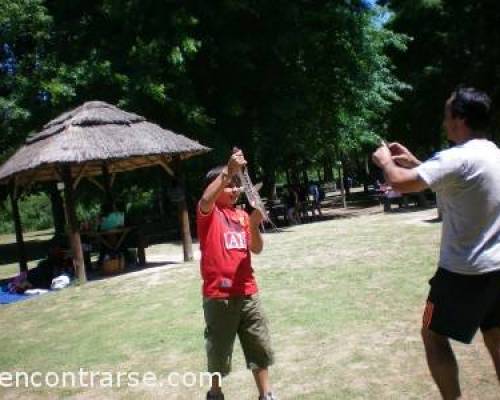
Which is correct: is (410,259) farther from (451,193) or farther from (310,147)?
(310,147)

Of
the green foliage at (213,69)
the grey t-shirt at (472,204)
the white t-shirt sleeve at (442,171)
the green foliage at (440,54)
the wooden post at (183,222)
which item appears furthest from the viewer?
the green foliage at (440,54)

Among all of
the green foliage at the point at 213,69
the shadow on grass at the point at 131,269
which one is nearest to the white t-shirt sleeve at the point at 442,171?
the shadow on grass at the point at 131,269

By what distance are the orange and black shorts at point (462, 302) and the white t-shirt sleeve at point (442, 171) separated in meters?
0.58

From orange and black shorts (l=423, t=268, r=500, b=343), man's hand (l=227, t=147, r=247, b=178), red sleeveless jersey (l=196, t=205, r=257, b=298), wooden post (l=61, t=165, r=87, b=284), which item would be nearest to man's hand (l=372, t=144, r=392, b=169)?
orange and black shorts (l=423, t=268, r=500, b=343)

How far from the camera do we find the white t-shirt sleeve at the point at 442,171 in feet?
10.4

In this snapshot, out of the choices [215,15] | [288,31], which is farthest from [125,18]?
[288,31]

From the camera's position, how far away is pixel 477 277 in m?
3.41

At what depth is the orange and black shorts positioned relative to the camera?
11.2ft

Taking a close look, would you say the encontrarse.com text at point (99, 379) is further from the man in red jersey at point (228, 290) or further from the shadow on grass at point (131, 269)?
the shadow on grass at point (131, 269)

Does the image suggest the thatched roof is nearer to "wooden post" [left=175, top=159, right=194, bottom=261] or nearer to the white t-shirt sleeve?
"wooden post" [left=175, top=159, right=194, bottom=261]

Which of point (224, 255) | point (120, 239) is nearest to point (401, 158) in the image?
point (224, 255)

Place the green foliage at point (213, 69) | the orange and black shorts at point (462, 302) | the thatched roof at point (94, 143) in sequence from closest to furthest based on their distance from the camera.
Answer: the orange and black shorts at point (462, 302) → the thatched roof at point (94, 143) → the green foliage at point (213, 69)

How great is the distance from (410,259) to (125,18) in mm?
13226

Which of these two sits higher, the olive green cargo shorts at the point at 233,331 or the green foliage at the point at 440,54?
the green foliage at the point at 440,54
